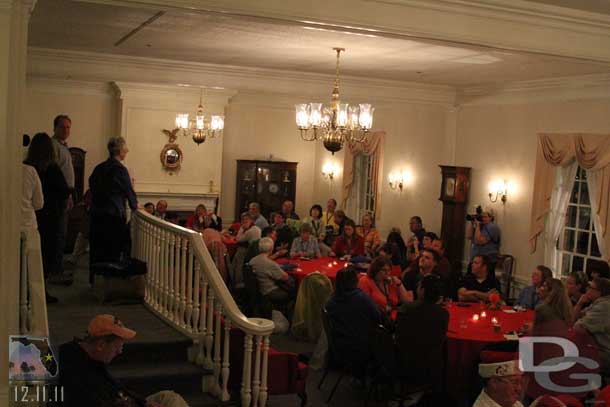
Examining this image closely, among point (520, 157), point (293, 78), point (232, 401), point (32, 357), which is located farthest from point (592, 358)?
point (293, 78)

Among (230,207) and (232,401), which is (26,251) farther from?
(230,207)

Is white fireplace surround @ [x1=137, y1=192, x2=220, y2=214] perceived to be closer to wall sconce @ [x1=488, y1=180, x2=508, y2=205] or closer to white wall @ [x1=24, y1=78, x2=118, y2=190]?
white wall @ [x1=24, y1=78, x2=118, y2=190]

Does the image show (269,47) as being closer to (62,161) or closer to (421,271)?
(62,161)

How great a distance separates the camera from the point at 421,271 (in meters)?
8.30

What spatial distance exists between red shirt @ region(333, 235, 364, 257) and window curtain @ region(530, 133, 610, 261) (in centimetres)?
244

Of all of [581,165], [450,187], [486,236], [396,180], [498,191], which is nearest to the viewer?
[581,165]

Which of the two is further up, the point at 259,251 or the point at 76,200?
the point at 76,200

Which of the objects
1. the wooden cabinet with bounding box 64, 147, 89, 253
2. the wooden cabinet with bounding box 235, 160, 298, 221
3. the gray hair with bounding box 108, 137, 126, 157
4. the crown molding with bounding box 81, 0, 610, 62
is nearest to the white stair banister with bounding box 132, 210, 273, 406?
the gray hair with bounding box 108, 137, 126, 157

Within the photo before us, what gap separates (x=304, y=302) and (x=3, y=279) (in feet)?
15.6

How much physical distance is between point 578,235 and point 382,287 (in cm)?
378

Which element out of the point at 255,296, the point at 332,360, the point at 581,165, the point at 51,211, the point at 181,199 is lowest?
the point at 332,360

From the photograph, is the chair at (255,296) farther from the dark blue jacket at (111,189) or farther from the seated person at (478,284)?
the seated person at (478,284)

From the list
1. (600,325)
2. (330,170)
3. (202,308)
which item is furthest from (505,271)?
(202,308)

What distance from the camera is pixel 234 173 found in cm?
1507
